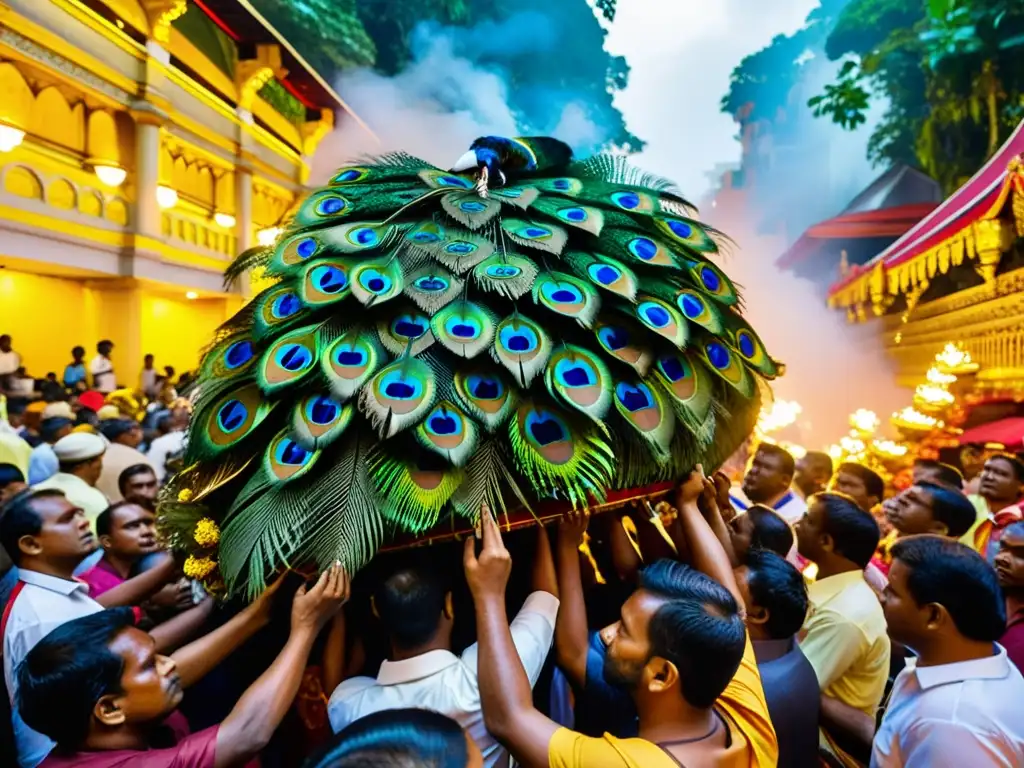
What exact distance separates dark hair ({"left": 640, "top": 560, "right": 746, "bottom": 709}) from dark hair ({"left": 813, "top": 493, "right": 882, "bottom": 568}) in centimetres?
117

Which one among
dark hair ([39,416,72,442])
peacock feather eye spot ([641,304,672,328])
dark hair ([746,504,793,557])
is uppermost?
peacock feather eye spot ([641,304,672,328])

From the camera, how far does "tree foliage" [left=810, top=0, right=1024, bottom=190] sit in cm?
1046

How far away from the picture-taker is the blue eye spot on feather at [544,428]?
149 cm

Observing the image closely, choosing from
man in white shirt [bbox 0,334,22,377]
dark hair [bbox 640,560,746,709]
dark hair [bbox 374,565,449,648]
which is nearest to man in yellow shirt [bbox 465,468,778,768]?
dark hair [bbox 640,560,746,709]

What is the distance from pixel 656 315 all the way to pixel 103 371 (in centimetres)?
932

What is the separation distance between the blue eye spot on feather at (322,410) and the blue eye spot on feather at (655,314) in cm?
70

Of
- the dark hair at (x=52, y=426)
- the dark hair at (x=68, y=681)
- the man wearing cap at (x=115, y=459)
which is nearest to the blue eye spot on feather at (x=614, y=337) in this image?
the dark hair at (x=68, y=681)

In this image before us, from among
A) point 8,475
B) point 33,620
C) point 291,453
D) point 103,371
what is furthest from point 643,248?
point 103,371

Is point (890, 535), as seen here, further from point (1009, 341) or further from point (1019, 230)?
point (1009, 341)

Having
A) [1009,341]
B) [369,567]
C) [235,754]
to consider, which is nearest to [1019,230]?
[1009,341]

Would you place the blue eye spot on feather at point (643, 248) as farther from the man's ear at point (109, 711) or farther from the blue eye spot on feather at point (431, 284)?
the man's ear at point (109, 711)

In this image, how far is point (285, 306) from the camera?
1.66m

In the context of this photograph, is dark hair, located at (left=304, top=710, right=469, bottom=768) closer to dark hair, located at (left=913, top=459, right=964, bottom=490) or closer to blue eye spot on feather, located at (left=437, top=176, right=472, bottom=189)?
blue eye spot on feather, located at (left=437, top=176, right=472, bottom=189)

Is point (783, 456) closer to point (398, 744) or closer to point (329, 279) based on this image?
point (329, 279)
